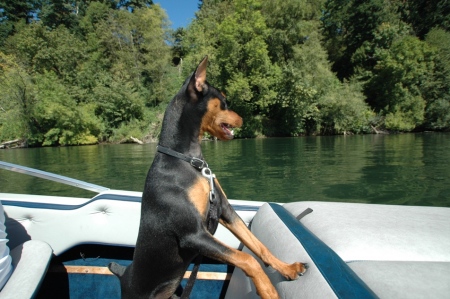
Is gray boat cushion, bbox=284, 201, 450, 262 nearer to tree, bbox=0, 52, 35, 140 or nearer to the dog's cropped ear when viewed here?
the dog's cropped ear

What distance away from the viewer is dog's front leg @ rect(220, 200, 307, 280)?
148cm

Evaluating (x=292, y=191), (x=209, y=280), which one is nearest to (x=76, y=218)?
(x=209, y=280)

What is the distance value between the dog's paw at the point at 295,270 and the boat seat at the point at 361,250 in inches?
1.3

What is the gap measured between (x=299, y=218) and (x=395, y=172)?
963cm

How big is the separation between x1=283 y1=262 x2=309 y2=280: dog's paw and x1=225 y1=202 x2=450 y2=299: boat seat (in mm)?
33

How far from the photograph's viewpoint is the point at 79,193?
30.7 feet

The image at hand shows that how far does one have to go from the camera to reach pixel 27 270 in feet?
6.65

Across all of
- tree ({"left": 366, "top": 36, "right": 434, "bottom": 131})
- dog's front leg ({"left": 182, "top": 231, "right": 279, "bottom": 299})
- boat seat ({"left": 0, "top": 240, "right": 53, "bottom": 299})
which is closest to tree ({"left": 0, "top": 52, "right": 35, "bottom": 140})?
boat seat ({"left": 0, "top": 240, "right": 53, "bottom": 299})

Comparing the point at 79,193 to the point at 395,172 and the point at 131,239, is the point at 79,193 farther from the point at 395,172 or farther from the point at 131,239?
the point at 395,172

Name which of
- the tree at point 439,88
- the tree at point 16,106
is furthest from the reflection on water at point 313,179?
the tree at point 439,88

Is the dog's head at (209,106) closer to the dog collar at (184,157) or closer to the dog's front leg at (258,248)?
the dog collar at (184,157)

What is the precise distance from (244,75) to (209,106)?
33.7 metres

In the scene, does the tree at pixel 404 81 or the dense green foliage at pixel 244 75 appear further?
the tree at pixel 404 81

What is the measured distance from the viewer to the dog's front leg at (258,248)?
148cm
